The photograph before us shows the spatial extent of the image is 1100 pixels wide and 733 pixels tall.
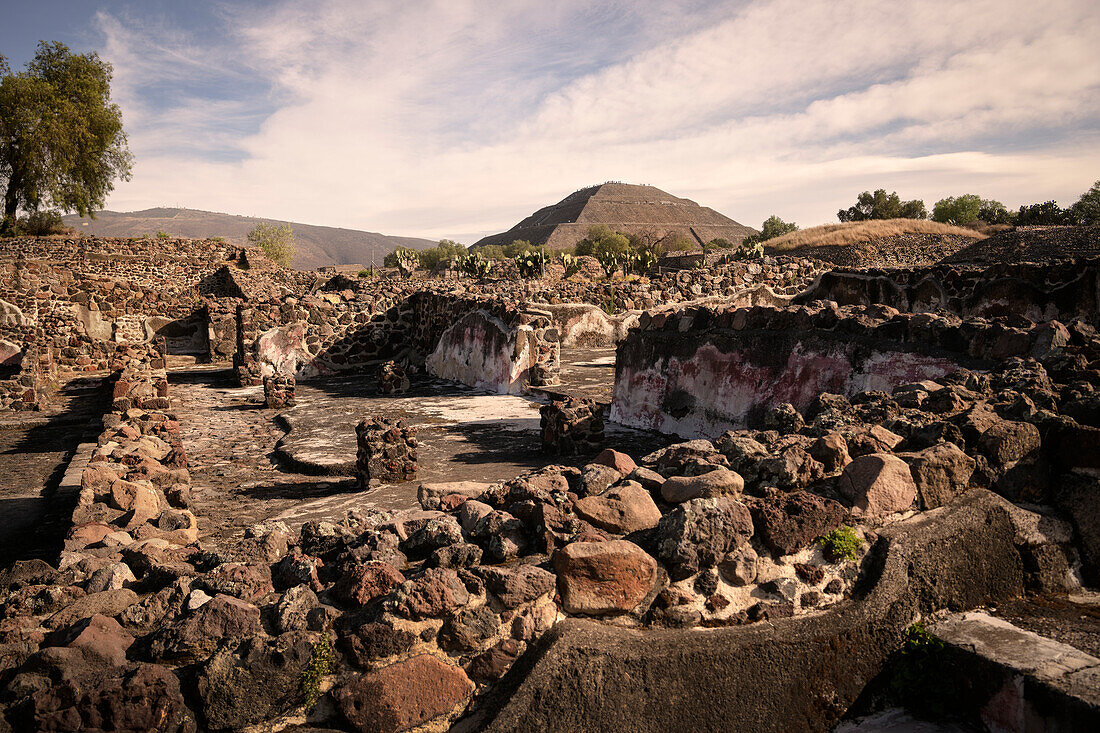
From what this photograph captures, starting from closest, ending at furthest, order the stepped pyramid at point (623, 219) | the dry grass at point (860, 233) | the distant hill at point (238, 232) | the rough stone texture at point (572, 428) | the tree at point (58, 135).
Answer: the rough stone texture at point (572, 428) < the tree at point (58, 135) < the dry grass at point (860, 233) < the stepped pyramid at point (623, 219) < the distant hill at point (238, 232)

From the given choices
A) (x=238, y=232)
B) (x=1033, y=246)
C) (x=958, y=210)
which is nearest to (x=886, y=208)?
(x=958, y=210)

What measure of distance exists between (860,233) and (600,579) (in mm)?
44633

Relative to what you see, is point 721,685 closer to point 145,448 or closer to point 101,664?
point 101,664

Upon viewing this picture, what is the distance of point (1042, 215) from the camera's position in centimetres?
4259

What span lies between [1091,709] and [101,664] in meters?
2.76

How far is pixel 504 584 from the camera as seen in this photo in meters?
1.98

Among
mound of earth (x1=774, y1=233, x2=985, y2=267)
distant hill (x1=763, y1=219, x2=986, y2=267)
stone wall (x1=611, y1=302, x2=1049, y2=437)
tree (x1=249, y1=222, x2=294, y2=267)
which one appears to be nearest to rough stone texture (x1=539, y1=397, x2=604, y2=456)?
stone wall (x1=611, y1=302, x2=1049, y2=437)

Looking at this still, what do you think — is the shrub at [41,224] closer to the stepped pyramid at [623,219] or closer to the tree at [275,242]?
the tree at [275,242]

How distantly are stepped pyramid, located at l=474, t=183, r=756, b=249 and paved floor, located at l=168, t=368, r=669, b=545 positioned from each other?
77.2m

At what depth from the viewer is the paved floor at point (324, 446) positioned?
487 centimetres

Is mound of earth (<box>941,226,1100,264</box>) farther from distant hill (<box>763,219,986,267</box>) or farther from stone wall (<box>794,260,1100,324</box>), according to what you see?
stone wall (<box>794,260,1100,324</box>)

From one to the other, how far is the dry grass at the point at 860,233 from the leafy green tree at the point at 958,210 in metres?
9.57

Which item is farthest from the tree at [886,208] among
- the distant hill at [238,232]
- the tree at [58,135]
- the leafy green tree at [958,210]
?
the distant hill at [238,232]

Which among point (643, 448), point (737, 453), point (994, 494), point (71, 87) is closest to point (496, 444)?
point (643, 448)
